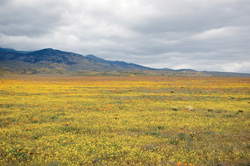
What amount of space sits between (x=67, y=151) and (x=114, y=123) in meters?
6.23

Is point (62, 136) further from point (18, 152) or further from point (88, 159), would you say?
point (88, 159)

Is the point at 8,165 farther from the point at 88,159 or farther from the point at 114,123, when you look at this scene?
the point at 114,123

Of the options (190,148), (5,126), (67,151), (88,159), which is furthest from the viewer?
(5,126)

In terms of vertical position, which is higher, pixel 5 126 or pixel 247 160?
pixel 247 160

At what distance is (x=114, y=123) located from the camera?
629 inches

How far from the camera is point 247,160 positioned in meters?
9.28

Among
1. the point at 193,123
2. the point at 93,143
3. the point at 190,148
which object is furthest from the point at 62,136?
the point at 193,123

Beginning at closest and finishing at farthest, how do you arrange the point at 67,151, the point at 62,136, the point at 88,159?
the point at 88,159, the point at 67,151, the point at 62,136

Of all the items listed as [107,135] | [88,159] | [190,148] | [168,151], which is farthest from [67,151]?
[190,148]

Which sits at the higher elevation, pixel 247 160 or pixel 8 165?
pixel 247 160

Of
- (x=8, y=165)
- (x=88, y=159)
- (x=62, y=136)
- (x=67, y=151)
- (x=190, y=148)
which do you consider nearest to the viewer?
(x=8, y=165)

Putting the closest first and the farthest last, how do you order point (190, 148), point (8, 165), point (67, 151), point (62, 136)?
point (8, 165) → point (67, 151) → point (190, 148) → point (62, 136)

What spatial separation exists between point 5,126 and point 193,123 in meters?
16.2

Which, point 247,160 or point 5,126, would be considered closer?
point 247,160
